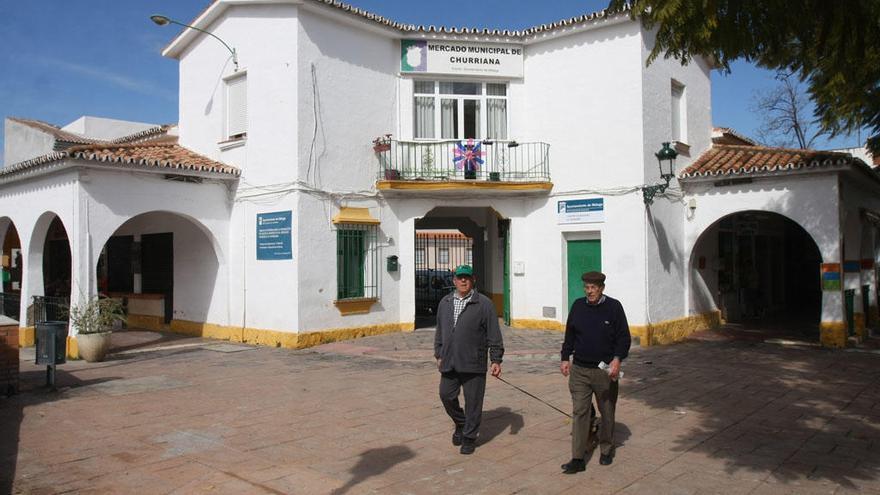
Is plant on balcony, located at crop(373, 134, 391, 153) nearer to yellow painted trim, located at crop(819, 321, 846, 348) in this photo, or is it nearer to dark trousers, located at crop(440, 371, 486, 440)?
dark trousers, located at crop(440, 371, 486, 440)

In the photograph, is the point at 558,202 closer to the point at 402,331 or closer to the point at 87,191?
the point at 402,331

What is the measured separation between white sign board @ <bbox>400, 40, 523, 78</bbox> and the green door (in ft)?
13.9

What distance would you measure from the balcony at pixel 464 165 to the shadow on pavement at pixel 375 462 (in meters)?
8.54

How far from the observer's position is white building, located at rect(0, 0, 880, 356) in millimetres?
12641

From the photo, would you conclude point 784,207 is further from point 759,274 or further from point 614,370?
point 614,370

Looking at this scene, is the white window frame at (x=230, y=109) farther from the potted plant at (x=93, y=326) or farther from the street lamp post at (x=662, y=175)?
the street lamp post at (x=662, y=175)

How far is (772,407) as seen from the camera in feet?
24.9

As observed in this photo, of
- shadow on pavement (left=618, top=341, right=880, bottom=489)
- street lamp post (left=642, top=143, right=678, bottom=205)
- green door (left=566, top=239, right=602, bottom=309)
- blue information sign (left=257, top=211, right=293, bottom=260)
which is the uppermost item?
street lamp post (left=642, top=143, right=678, bottom=205)

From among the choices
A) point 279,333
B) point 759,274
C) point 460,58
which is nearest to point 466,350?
point 279,333

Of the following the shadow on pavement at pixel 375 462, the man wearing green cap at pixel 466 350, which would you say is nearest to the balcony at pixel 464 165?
the man wearing green cap at pixel 466 350

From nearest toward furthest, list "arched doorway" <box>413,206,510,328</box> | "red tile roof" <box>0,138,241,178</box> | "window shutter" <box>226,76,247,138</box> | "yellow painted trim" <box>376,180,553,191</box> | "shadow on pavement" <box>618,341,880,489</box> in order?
"shadow on pavement" <box>618,341,880,489</box> < "red tile roof" <box>0,138,241,178</box> < "yellow painted trim" <box>376,180,553,191</box> < "window shutter" <box>226,76,247,138</box> < "arched doorway" <box>413,206,510,328</box>

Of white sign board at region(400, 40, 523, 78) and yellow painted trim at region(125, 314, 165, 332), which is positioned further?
yellow painted trim at region(125, 314, 165, 332)

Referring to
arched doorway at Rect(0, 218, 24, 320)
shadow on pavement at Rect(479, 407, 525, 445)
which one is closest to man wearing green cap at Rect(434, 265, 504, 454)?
shadow on pavement at Rect(479, 407, 525, 445)

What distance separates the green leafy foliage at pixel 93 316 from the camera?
1094cm
